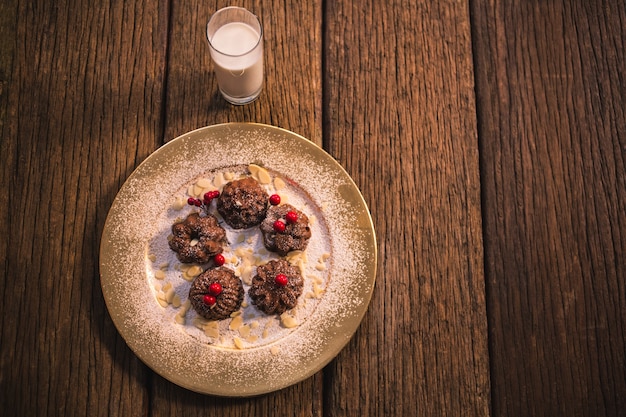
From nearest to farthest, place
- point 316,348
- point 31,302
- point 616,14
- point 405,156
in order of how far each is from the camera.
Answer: point 316,348, point 31,302, point 405,156, point 616,14

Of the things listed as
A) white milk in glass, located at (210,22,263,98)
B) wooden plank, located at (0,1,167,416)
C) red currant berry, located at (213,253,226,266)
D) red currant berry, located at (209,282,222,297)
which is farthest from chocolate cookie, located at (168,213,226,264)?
white milk in glass, located at (210,22,263,98)

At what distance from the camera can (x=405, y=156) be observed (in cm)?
211

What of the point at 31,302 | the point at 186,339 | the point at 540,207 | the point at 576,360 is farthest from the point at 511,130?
the point at 31,302

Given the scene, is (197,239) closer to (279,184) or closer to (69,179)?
(279,184)

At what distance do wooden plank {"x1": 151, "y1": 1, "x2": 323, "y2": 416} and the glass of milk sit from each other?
164mm

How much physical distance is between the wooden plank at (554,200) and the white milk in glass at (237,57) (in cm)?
93

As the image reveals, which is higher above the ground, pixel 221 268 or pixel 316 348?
pixel 221 268

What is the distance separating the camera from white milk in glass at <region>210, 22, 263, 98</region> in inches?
72.8

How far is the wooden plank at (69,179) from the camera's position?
1.94 meters

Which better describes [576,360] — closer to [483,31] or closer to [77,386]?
[483,31]

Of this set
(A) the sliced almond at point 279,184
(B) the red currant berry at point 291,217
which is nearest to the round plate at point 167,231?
(A) the sliced almond at point 279,184

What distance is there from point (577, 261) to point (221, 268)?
1.37 metres

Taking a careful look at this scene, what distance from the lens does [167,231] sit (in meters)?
1.94

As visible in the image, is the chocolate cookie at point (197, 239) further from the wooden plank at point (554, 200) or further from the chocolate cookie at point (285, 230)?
the wooden plank at point (554, 200)
